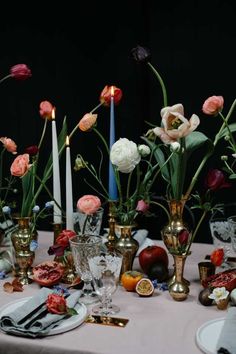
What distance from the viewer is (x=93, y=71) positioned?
3.10 metres

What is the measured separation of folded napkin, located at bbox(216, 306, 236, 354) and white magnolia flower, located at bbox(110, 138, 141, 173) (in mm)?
413

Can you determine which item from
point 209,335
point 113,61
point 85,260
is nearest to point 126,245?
point 85,260

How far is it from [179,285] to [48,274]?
332mm

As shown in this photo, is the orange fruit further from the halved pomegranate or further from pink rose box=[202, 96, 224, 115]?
pink rose box=[202, 96, 224, 115]

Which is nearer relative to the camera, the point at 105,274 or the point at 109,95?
the point at 105,274

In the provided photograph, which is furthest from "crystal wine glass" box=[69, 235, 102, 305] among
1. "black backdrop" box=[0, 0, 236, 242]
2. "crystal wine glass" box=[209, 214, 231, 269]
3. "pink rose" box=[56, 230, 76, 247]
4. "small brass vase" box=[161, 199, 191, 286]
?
"black backdrop" box=[0, 0, 236, 242]

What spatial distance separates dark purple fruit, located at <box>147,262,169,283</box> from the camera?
1.36 m

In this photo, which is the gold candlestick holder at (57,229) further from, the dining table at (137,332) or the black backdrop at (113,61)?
the black backdrop at (113,61)

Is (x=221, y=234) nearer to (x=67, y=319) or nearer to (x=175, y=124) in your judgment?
(x=175, y=124)

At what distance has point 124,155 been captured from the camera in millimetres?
1260

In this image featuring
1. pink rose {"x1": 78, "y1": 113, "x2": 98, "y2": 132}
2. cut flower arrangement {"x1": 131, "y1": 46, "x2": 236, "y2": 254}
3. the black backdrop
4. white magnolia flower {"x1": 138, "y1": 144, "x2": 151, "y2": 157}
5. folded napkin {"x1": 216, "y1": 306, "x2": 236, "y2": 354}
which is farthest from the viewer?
the black backdrop

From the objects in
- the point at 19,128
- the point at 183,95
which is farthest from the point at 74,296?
the point at 19,128

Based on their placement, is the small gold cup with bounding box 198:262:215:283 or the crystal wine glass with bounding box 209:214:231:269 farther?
the crystal wine glass with bounding box 209:214:231:269

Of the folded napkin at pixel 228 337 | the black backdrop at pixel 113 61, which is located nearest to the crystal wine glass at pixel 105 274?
the folded napkin at pixel 228 337
